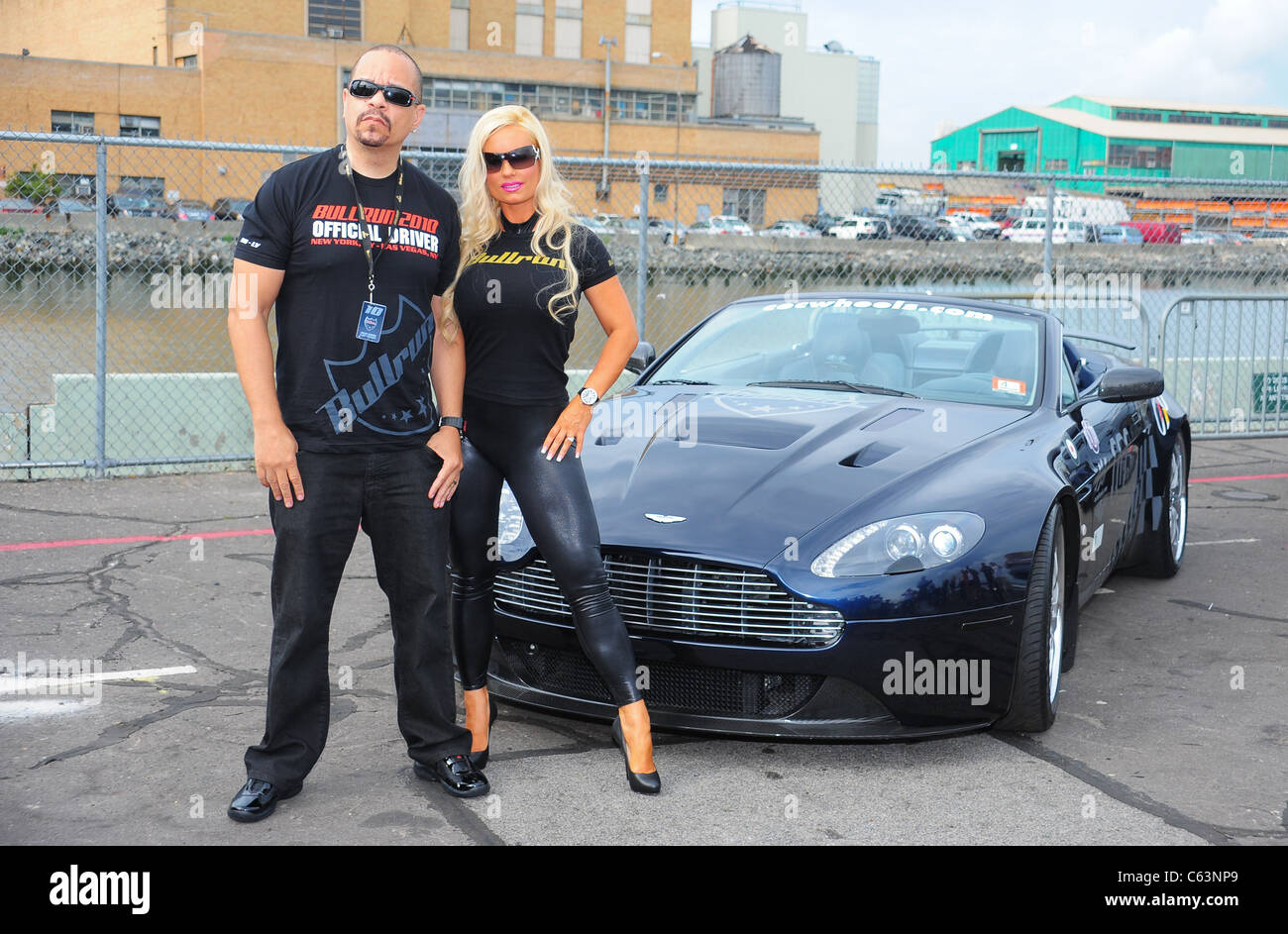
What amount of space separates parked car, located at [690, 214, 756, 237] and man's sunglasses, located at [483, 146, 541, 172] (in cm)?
2053

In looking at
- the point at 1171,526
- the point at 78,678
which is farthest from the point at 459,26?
the point at 78,678

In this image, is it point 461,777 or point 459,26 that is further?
point 459,26

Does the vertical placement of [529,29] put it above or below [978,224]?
above

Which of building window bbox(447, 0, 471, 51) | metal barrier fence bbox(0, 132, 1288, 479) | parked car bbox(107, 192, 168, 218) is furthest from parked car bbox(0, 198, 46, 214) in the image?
building window bbox(447, 0, 471, 51)

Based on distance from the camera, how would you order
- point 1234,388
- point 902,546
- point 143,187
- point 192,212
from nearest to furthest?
point 902,546 < point 1234,388 < point 143,187 < point 192,212

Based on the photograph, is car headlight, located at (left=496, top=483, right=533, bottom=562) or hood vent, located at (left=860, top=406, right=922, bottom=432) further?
hood vent, located at (left=860, top=406, right=922, bottom=432)

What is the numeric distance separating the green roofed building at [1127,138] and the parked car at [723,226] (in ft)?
214

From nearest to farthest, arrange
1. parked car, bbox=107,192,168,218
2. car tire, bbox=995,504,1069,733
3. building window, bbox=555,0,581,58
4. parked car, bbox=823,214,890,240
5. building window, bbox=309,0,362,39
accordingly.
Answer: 1. car tire, bbox=995,504,1069,733
2. parked car, bbox=107,192,168,218
3. parked car, bbox=823,214,890,240
4. building window, bbox=309,0,362,39
5. building window, bbox=555,0,581,58

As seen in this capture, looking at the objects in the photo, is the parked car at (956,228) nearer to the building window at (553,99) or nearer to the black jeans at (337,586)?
the black jeans at (337,586)

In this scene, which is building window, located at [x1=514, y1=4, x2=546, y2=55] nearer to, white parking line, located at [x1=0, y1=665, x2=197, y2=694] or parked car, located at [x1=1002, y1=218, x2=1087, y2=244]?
parked car, located at [x1=1002, y1=218, x2=1087, y2=244]

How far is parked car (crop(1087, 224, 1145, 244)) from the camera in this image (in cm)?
2558

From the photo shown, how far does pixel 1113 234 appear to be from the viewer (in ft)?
98.5

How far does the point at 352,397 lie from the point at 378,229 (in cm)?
44

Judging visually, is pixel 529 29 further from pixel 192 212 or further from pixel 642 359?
pixel 642 359
